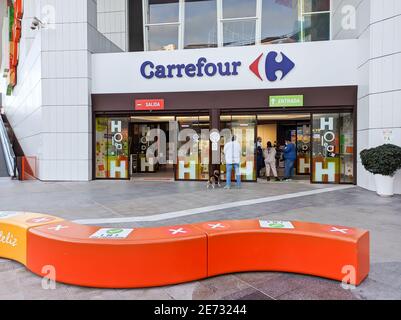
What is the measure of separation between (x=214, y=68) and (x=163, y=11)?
586 centimetres

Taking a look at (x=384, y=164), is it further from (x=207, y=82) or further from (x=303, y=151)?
(x=303, y=151)

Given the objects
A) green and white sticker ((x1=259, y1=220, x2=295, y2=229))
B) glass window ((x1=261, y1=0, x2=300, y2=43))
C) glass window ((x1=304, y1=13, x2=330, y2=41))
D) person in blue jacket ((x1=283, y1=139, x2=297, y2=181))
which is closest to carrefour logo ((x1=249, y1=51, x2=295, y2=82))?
glass window ((x1=261, y1=0, x2=300, y2=43))

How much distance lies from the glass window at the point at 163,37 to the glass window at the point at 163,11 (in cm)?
37

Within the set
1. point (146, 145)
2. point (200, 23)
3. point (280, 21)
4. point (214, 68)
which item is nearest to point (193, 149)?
point (214, 68)

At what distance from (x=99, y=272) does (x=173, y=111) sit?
1016 centimetres

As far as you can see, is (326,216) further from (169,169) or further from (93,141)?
(169,169)

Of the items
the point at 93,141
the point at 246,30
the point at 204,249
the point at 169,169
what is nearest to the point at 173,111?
the point at 93,141

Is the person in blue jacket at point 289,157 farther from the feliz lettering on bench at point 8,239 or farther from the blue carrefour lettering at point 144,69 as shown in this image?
the feliz lettering on bench at point 8,239

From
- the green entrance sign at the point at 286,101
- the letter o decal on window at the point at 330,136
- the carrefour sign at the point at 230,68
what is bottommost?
the letter o decal on window at the point at 330,136

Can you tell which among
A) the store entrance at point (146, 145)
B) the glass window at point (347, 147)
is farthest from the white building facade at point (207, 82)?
the store entrance at point (146, 145)

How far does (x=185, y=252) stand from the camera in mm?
3680

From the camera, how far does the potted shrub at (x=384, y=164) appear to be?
9328 mm
